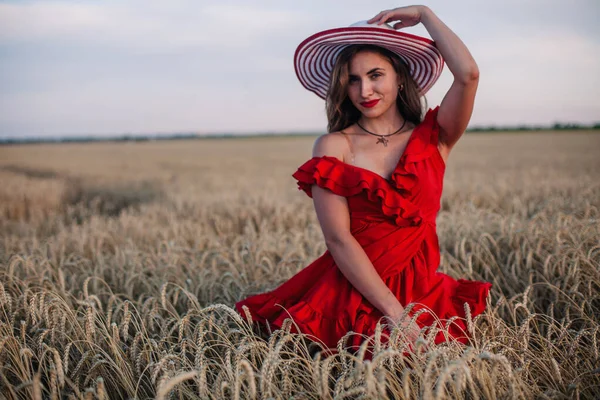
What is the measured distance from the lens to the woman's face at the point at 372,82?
1.98 metres

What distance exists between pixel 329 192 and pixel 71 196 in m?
9.35

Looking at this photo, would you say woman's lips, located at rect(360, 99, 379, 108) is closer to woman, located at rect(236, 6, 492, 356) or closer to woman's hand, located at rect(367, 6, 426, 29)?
woman, located at rect(236, 6, 492, 356)

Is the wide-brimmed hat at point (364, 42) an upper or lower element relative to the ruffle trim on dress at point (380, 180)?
upper

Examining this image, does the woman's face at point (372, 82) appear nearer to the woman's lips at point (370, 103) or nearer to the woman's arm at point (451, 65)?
the woman's lips at point (370, 103)

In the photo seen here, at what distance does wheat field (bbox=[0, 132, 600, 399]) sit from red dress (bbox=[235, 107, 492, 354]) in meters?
0.10

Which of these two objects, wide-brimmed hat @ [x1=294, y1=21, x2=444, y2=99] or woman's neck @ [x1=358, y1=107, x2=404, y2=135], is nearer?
wide-brimmed hat @ [x1=294, y1=21, x2=444, y2=99]

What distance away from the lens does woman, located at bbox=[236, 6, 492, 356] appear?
190 centimetres

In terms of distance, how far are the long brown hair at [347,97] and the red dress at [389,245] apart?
0.39ft

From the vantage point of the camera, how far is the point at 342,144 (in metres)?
2.01

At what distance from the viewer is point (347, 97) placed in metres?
2.16

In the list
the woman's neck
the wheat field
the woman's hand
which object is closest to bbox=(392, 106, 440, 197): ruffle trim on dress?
the woman's neck

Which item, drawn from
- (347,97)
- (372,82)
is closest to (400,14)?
(372,82)

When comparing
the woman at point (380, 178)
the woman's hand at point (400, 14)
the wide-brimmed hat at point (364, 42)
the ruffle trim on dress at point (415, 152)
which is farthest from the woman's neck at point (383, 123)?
the woman's hand at point (400, 14)

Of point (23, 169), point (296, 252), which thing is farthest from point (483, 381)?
point (23, 169)
